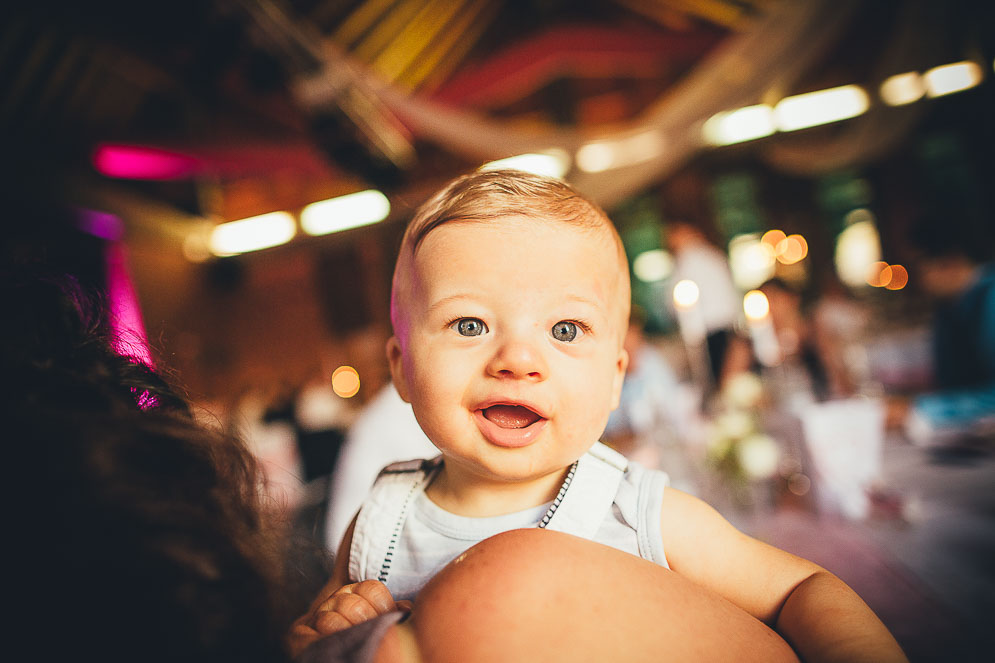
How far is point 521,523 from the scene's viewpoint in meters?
0.65

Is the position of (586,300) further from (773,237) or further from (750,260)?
(773,237)

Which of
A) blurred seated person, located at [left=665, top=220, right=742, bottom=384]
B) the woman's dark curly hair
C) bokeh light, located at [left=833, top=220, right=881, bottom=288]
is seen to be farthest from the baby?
bokeh light, located at [left=833, top=220, right=881, bottom=288]

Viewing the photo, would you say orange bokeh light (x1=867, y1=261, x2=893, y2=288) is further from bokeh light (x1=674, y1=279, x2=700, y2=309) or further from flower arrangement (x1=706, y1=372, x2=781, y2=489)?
flower arrangement (x1=706, y1=372, x2=781, y2=489)

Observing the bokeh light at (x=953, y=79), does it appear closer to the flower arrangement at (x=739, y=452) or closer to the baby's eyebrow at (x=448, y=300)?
the flower arrangement at (x=739, y=452)

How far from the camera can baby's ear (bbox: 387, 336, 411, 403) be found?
2.42 ft

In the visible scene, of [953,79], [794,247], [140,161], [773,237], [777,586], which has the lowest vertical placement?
[777,586]

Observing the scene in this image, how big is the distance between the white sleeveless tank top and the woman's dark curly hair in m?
0.27

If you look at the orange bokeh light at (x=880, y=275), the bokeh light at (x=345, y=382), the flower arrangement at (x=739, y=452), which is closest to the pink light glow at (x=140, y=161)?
the bokeh light at (x=345, y=382)

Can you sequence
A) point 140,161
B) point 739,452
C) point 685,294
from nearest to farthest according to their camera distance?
point 739,452, point 685,294, point 140,161

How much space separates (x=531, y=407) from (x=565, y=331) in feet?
0.33

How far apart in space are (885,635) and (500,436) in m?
0.40

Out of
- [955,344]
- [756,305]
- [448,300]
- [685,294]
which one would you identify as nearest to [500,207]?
[448,300]

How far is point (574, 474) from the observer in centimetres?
65

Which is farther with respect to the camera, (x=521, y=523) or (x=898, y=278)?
(x=898, y=278)
